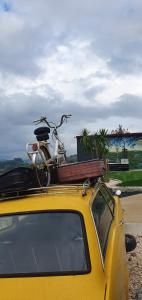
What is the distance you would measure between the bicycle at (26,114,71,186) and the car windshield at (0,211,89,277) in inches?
36.5

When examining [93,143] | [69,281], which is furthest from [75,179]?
[93,143]

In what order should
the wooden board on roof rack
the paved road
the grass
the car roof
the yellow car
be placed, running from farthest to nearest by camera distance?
the grass, the paved road, the wooden board on roof rack, the car roof, the yellow car

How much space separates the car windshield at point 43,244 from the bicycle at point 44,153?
928 millimetres

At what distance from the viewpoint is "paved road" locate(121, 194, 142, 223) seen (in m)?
11.0

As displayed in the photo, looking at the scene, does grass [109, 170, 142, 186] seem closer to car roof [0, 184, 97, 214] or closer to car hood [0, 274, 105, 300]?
car roof [0, 184, 97, 214]

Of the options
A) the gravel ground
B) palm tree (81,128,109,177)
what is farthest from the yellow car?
palm tree (81,128,109,177)

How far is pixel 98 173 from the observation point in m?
5.32

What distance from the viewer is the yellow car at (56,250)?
3277mm

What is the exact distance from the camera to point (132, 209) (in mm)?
12828

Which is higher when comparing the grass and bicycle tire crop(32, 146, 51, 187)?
bicycle tire crop(32, 146, 51, 187)

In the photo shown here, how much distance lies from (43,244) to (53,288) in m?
0.60

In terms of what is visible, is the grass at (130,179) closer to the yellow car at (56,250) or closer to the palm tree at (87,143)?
the palm tree at (87,143)

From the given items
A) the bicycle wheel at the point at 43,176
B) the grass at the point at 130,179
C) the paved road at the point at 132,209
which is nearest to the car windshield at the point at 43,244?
the bicycle wheel at the point at 43,176

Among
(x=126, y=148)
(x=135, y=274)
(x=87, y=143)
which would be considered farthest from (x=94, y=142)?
(x=135, y=274)
